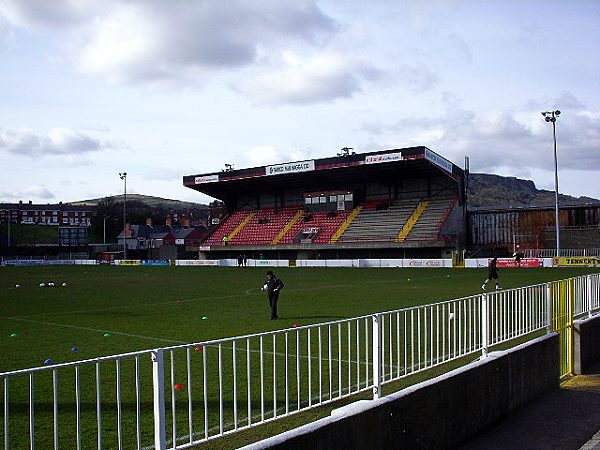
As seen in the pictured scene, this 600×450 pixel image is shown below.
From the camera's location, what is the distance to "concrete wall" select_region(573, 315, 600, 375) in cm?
989

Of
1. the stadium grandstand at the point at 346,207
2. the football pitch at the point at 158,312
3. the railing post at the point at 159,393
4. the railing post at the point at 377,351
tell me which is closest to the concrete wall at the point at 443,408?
the railing post at the point at 377,351

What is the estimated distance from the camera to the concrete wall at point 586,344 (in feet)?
32.4

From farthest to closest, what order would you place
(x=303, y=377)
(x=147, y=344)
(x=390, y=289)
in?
(x=390, y=289) < (x=147, y=344) < (x=303, y=377)

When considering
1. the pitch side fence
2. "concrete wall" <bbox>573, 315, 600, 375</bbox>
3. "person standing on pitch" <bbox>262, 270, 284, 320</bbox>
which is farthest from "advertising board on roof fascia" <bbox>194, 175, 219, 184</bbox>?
"concrete wall" <bbox>573, 315, 600, 375</bbox>

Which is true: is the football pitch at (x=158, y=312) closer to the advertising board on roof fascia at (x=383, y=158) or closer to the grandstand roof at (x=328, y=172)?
the advertising board on roof fascia at (x=383, y=158)

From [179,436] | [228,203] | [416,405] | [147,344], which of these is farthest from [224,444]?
[228,203]

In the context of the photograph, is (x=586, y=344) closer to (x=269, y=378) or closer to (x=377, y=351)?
(x=269, y=378)

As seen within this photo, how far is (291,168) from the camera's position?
218 feet

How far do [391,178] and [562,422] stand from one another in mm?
59175

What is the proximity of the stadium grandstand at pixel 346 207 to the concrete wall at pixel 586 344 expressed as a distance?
44779 mm

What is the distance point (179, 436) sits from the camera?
674 centimetres

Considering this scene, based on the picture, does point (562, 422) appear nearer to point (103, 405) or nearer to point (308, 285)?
point (103, 405)

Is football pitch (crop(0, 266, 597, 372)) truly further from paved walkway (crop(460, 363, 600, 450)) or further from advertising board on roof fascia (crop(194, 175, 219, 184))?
advertising board on roof fascia (crop(194, 175, 219, 184))

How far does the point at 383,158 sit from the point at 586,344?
4944cm
